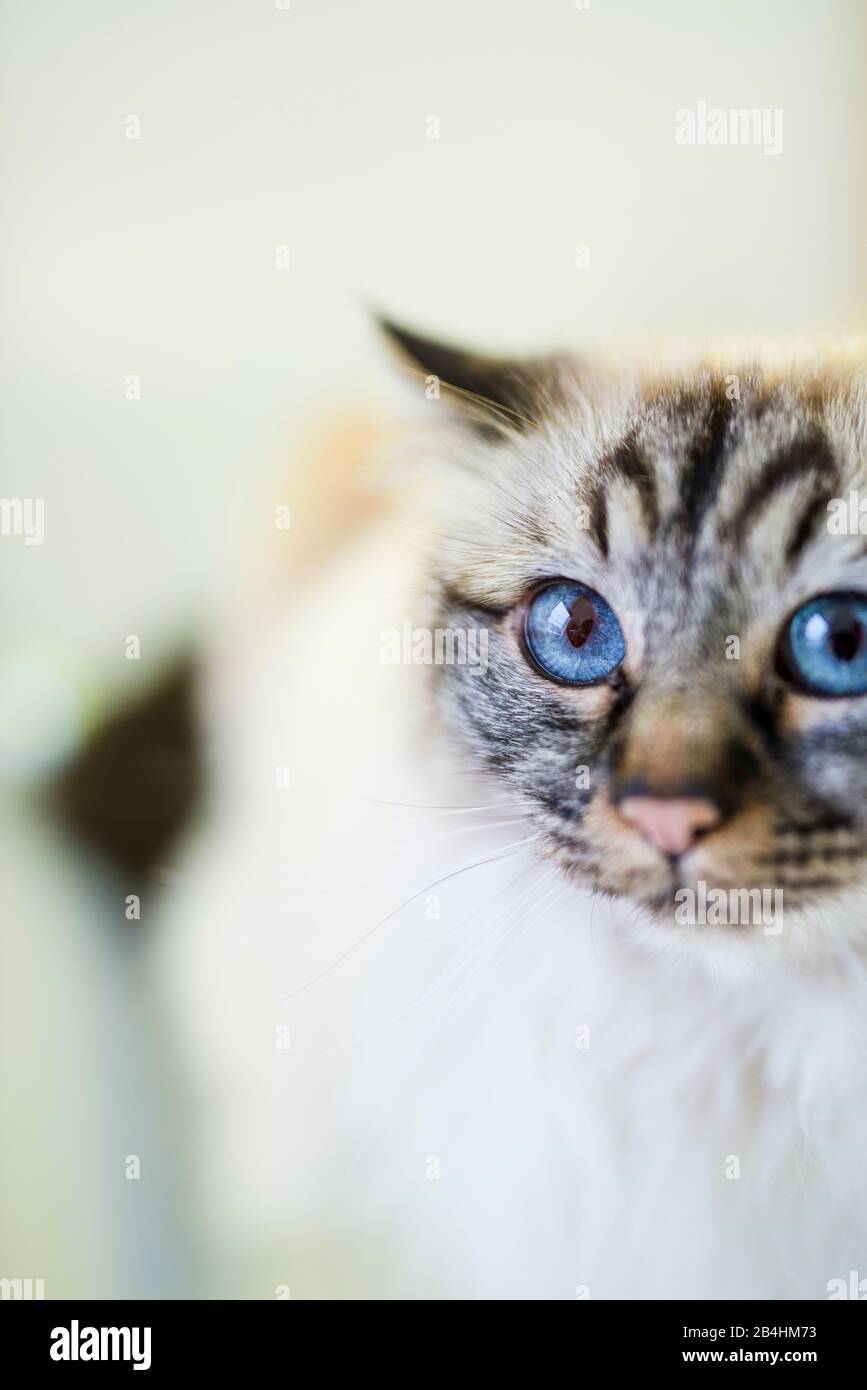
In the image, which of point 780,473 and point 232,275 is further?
point 232,275

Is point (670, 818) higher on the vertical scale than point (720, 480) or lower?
lower

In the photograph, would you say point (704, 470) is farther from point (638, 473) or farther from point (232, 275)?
point (232, 275)

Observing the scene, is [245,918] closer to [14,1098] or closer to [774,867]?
[14,1098]

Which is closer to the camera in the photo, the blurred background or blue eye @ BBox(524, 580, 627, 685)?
blue eye @ BBox(524, 580, 627, 685)

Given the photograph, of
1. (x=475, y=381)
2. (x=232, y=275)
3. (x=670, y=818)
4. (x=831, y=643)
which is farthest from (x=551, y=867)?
(x=232, y=275)

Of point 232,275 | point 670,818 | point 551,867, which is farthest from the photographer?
point 232,275

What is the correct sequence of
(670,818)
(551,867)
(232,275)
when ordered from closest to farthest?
1. (670,818)
2. (551,867)
3. (232,275)

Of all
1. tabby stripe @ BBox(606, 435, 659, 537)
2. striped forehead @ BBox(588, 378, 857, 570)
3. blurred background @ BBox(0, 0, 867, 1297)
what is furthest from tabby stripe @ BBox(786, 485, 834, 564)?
blurred background @ BBox(0, 0, 867, 1297)

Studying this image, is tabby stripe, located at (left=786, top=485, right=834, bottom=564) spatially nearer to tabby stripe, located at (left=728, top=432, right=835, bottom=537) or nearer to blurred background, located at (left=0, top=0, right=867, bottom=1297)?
tabby stripe, located at (left=728, top=432, right=835, bottom=537)
